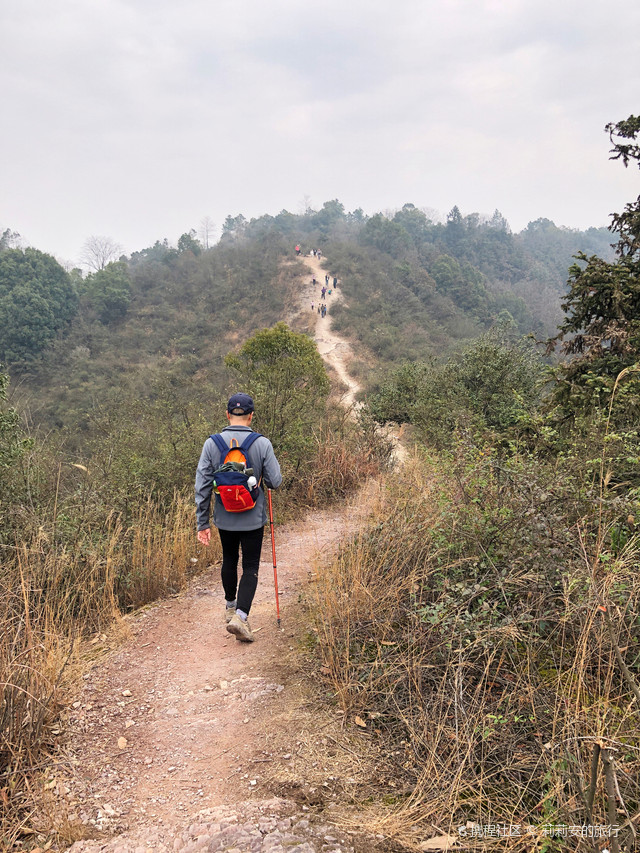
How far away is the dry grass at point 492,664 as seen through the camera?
193 cm

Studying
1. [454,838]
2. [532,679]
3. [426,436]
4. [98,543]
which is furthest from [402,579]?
[426,436]

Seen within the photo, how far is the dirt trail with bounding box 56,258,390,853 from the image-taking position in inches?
81.0

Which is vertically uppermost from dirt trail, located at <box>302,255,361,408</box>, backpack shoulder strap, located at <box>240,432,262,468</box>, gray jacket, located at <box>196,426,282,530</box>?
dirt trail, located at <box>302,255,361,408</box>

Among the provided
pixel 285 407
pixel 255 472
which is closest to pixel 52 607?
pixel 255 472

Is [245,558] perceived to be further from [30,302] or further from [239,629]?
[30,302]

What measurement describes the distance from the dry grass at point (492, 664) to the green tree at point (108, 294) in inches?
1734

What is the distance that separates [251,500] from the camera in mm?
3408

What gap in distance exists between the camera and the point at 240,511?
3449mm

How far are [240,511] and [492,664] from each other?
1874mm

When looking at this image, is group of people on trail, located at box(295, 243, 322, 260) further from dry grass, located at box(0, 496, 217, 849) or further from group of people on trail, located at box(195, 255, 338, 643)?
group of people on trail, located at box(195, 255, 338, 643)

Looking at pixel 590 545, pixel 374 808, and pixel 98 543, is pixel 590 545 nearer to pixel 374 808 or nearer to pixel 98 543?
pixel 374 808

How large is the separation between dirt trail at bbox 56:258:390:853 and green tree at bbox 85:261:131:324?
42.8 meters

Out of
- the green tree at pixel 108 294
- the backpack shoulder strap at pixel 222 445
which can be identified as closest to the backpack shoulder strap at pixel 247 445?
the backpack shoulder strap at pixel 222 445

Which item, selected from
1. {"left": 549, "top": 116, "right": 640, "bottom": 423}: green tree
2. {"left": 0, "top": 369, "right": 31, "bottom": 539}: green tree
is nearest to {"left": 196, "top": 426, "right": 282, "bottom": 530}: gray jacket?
{"left": 0, "top": 369, "right": 31, "bottom": 539}: green tree
